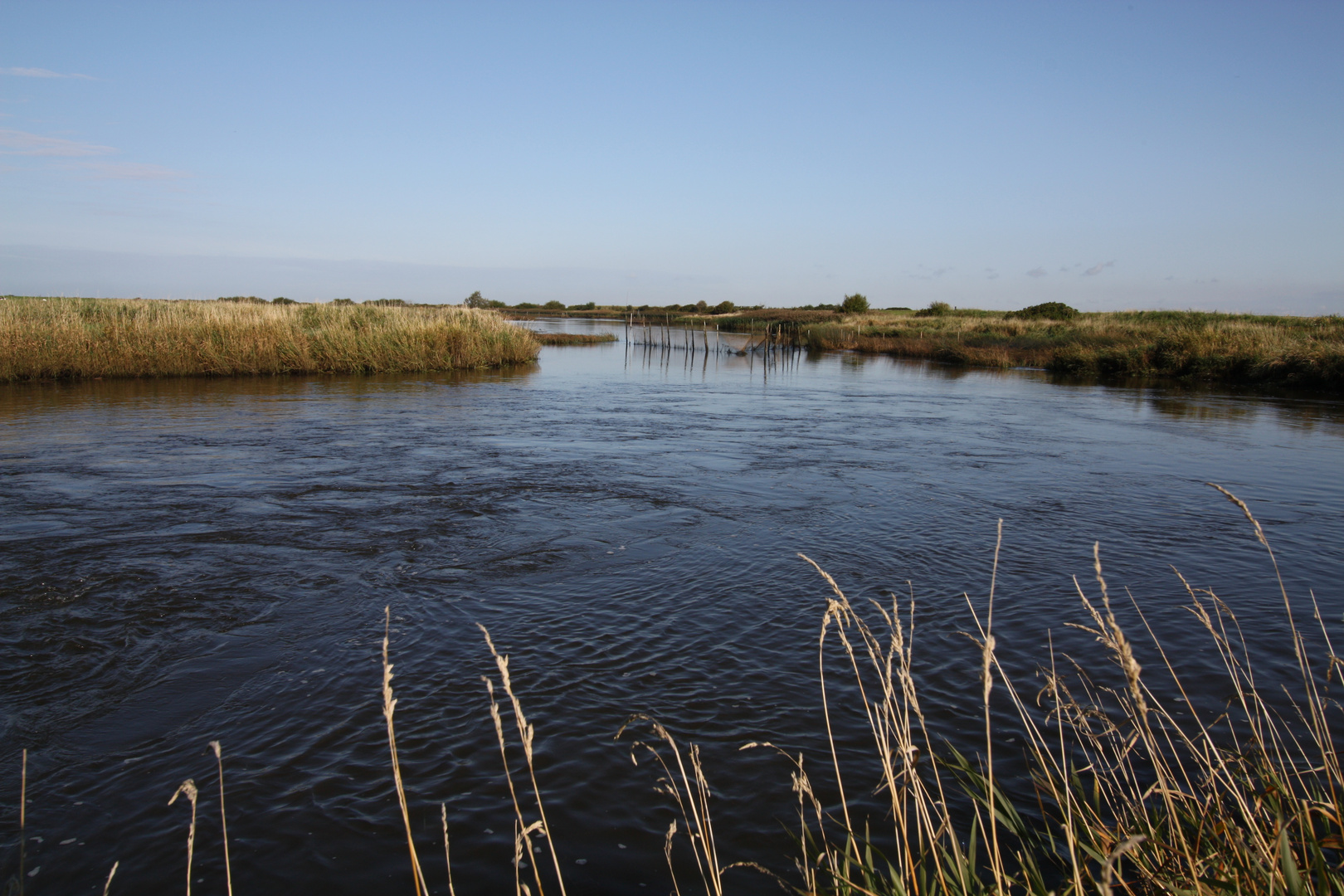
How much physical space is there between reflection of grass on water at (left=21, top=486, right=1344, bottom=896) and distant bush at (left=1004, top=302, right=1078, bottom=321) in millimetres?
63434

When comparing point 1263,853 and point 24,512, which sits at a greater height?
point 1263,853

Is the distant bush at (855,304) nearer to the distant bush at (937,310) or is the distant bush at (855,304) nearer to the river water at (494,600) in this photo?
the distant bush at (937,310)

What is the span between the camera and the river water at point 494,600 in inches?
137

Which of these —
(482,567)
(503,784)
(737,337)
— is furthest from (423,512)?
(737,337)

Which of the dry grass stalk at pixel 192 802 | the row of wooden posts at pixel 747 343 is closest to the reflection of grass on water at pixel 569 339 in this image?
the row of wooden posts at pixel 747 343

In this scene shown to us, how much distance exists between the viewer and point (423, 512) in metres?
8.52

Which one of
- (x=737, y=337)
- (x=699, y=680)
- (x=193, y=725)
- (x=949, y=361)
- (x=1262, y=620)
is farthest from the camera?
(x=737, y=337)

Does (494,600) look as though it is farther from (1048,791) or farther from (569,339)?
(569,339)

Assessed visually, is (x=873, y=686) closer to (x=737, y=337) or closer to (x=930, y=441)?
(x=930, y=441)

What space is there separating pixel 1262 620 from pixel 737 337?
61.4m

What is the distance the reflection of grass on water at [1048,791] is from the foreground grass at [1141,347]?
23.8m

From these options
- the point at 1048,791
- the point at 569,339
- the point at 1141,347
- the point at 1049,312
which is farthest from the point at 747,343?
the point at 1048,791

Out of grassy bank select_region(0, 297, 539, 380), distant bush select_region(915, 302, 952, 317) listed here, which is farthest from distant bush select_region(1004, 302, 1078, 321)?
grassy bank select_region(0, 297, 539, 380)

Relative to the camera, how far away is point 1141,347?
30.2 m
